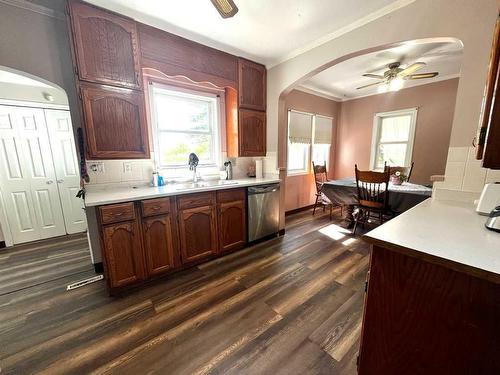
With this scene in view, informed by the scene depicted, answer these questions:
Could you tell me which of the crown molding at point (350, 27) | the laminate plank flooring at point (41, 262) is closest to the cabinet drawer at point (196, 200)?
the laminate plank flooring at point (41, 262)

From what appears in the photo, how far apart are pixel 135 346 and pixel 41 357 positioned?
1.88ft

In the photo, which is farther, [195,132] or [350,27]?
[195,132]

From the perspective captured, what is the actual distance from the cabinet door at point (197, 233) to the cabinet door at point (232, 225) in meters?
0.11

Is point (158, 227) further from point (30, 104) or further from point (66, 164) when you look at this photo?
point (30, 104)

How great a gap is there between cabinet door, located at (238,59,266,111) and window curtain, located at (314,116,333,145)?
1.90 m

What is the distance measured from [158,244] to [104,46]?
1900 mm

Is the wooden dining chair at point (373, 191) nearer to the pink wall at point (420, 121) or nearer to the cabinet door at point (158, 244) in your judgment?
the pink wall at point (420, 121)

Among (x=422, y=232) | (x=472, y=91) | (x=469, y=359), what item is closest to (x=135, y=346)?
(x=469, y=359)

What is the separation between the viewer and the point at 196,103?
9.36ft

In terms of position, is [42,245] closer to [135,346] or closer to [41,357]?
[41,357]

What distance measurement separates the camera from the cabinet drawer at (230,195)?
2.36 metres

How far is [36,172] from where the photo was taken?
9.50 ft

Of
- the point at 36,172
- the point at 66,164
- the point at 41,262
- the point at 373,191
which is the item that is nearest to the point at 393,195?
the point at 373,191

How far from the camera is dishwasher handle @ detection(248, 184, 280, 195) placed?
264 centimetres
